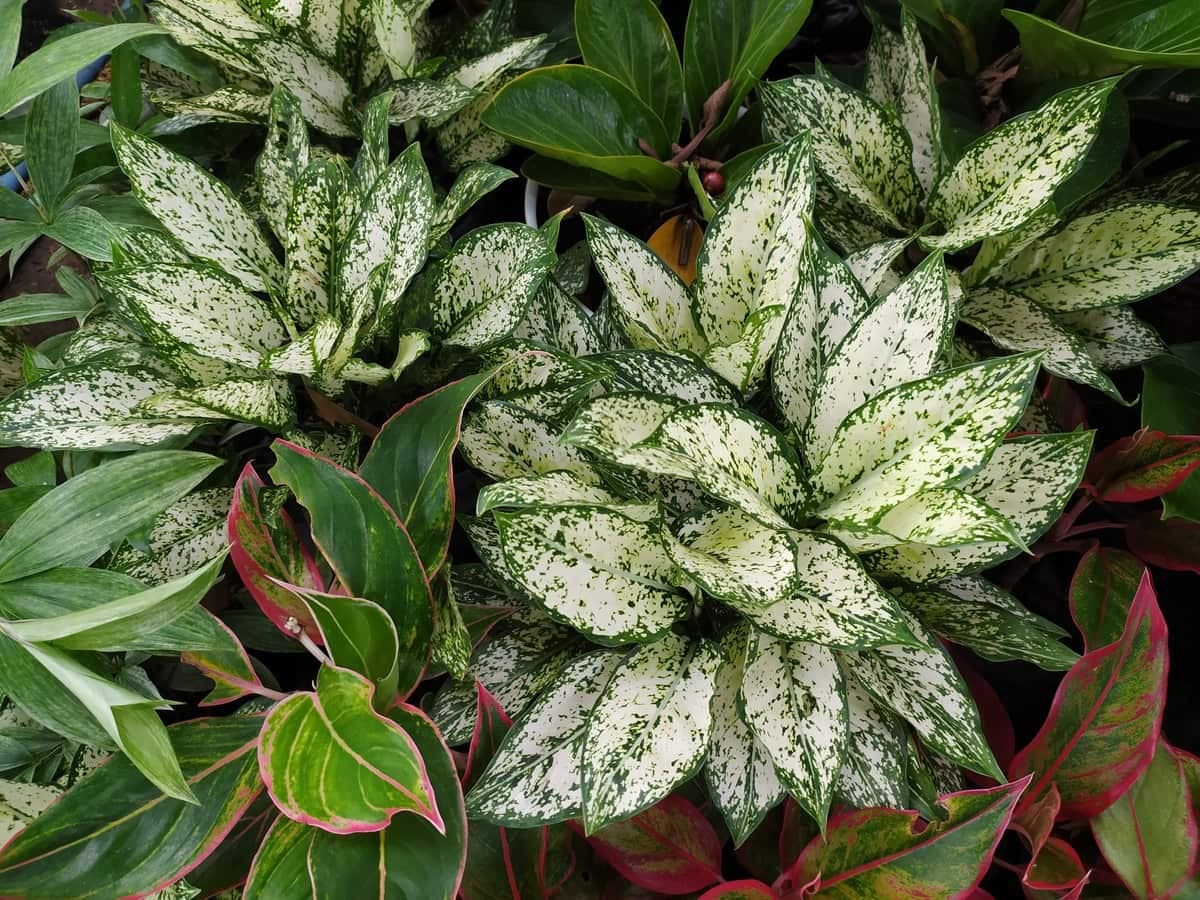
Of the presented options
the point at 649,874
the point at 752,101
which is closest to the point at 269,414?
the point at 649,874

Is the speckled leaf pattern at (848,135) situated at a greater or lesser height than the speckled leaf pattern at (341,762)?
greater

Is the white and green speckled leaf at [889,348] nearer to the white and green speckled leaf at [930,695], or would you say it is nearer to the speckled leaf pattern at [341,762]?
the white and green speckled leaf at [930,695]

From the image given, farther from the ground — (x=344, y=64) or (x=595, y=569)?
(x=344, y=64)

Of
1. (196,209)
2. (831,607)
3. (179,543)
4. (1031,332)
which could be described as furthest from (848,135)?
(179,543)

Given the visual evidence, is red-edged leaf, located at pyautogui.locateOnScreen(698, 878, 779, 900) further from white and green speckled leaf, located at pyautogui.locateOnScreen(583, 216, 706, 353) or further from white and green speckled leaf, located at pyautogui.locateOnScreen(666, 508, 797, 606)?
white and green speckled leaf, located at pyautogui.locateOnScreen(583, 216, 706, 353)

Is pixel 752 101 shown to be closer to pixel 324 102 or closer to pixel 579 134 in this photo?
pixel 579 134

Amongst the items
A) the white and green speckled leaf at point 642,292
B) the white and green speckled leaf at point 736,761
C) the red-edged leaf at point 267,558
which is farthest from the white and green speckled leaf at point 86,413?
the white and green speckled leaf at point 736,761

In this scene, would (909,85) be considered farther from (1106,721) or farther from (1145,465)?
(1106,721)
